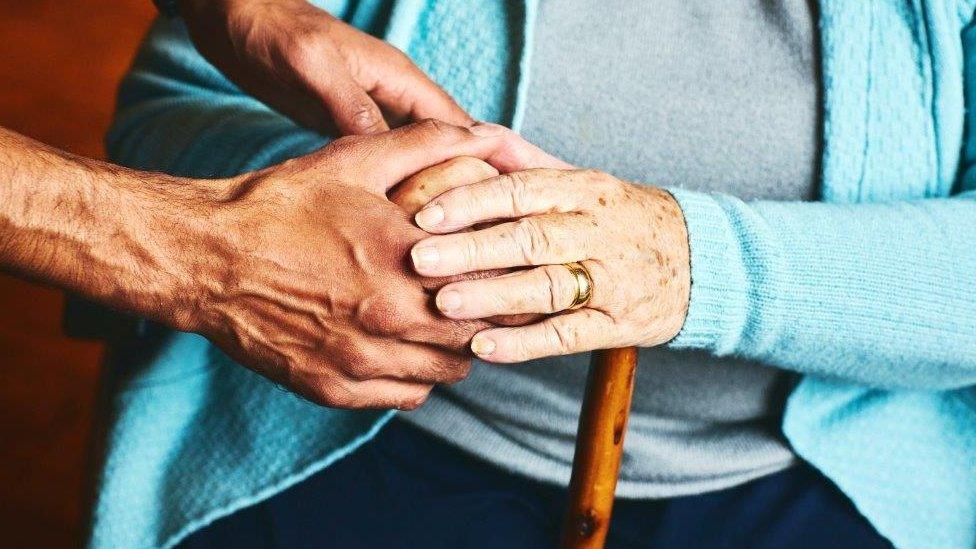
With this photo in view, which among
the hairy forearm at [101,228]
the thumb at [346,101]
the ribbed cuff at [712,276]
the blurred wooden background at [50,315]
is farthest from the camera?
the blurred wooden background at [50,315]

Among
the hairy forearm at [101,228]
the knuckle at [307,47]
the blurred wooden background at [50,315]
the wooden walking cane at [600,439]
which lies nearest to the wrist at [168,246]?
the hairy forearm at [101,228]

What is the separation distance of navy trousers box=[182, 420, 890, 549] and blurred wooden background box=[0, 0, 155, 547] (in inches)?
11.0

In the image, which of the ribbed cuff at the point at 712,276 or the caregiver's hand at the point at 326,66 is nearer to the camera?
the ribbed cuff at the point at 712,276

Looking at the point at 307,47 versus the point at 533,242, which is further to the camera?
the point at 307,47

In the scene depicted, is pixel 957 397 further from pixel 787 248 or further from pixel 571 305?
pixel 571 305

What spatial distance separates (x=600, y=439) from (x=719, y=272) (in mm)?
178

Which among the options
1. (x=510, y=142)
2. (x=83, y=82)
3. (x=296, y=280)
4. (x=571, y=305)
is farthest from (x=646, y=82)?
(x=83, y=82)

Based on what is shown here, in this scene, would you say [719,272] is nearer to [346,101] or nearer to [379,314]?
[379,314]

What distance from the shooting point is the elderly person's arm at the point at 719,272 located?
0.66 meters

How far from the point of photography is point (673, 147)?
0.88 m

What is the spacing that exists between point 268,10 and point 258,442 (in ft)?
1.59

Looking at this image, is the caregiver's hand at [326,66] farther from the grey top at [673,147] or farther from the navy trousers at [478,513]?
the navy trousers at [478,513]

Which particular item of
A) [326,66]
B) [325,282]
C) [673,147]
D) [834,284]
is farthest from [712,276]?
[326,66]

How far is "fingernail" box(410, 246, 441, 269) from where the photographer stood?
2.13 ft
